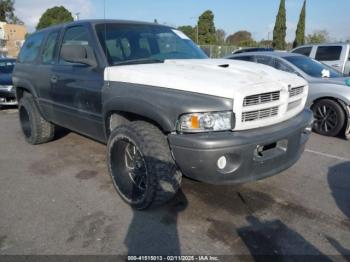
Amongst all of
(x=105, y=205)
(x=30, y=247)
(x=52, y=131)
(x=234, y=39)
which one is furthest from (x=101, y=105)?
(x=234, y=39)

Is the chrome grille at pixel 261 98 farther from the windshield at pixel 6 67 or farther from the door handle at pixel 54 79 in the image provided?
the windshield at pixel 6 67

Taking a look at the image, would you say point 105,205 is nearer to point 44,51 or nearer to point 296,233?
point 296,233

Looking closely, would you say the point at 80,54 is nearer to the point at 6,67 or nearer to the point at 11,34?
the point at 6,67

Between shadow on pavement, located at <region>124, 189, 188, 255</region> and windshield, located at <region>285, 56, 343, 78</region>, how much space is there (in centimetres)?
470

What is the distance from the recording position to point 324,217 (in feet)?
9.98

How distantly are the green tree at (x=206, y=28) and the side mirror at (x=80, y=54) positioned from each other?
43.7 m

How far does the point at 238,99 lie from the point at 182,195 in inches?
54.5

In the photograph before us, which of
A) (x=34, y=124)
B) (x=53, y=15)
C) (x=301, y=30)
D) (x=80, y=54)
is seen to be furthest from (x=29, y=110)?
(x=53, y=15)

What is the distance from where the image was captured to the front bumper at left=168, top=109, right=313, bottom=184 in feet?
8.20

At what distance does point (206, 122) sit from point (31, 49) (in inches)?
152

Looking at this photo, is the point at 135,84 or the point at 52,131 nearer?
the point at 135,84

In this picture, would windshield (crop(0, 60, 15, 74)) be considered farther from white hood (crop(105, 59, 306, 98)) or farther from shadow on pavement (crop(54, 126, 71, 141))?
white hood (crop(105, 59, 306, 98))

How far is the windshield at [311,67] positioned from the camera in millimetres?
6570

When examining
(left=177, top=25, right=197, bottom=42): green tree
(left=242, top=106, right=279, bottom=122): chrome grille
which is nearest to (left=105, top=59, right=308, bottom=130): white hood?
(left=242, top=106, right=279, bottom=122): chrome grille
